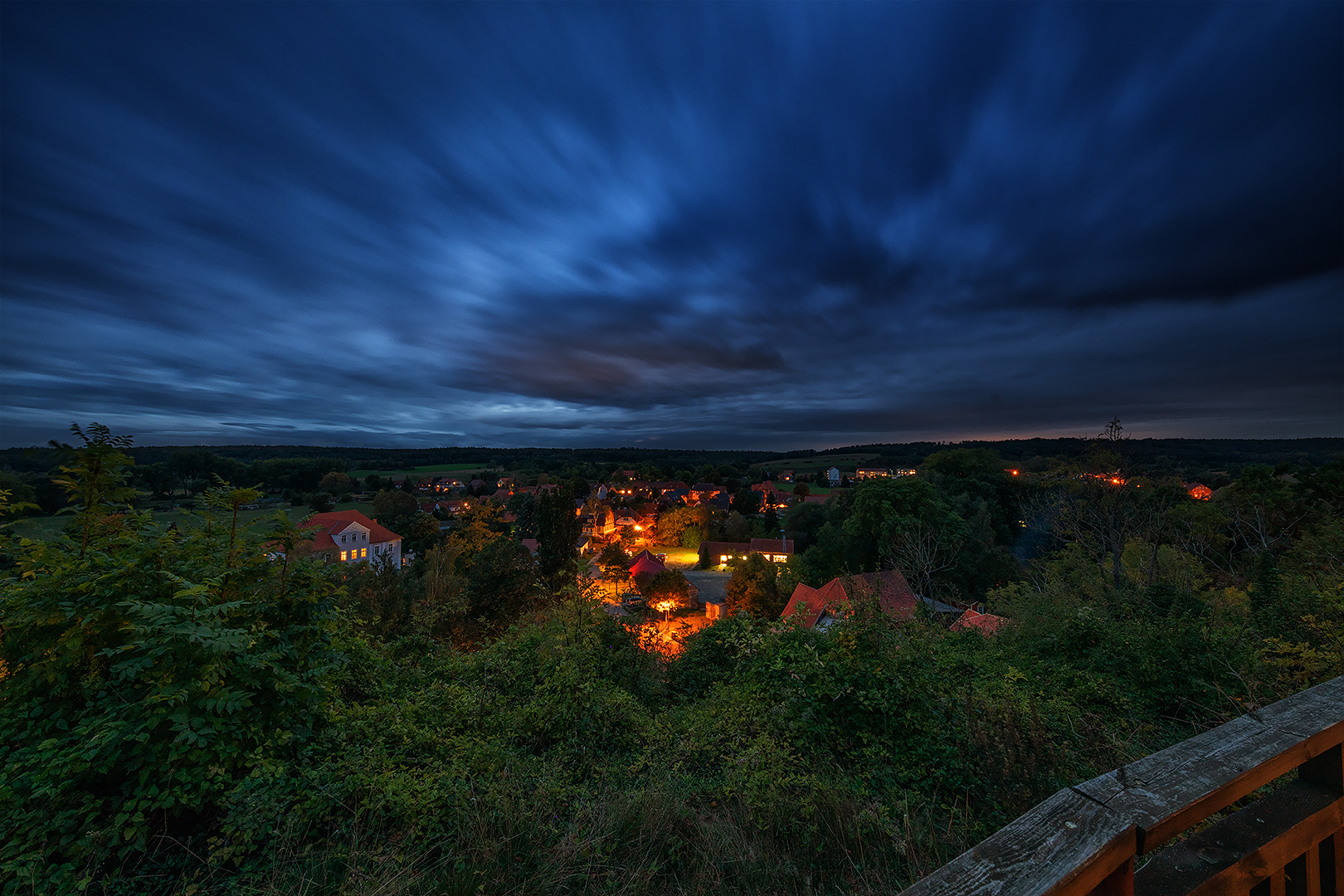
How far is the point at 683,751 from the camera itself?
14.1 ft

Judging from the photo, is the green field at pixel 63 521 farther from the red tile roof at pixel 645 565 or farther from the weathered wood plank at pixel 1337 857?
the red tile roof at pixel 645 565

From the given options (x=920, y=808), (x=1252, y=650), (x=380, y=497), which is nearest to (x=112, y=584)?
(x=920, y=808)

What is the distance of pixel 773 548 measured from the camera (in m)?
34.4

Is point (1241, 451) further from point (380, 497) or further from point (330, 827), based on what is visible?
point (380, 497)

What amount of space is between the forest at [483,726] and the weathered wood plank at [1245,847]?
182 centimetres

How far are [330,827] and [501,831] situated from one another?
3.51 feet

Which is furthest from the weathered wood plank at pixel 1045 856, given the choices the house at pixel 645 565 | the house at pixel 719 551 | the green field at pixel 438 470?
the green field at pixel 438 470

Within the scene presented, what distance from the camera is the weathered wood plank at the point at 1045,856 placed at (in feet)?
3.02

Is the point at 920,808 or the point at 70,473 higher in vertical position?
the point at 70,473

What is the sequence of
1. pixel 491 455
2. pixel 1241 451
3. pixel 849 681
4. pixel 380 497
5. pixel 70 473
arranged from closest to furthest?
pixel 70 473
pixel 849 681
pixel 1241 451
pixel 380 497
pixel 491 455

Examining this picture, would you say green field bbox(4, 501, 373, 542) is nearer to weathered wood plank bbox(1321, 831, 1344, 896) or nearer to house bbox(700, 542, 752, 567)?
weathered wood plank bbox(1321, 831, 1344, 896)

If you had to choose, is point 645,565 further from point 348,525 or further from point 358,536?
point 348,525

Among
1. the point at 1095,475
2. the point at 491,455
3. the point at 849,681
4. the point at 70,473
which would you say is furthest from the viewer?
the point at 491,455

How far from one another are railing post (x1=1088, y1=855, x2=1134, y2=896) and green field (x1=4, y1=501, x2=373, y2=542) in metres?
4.37
